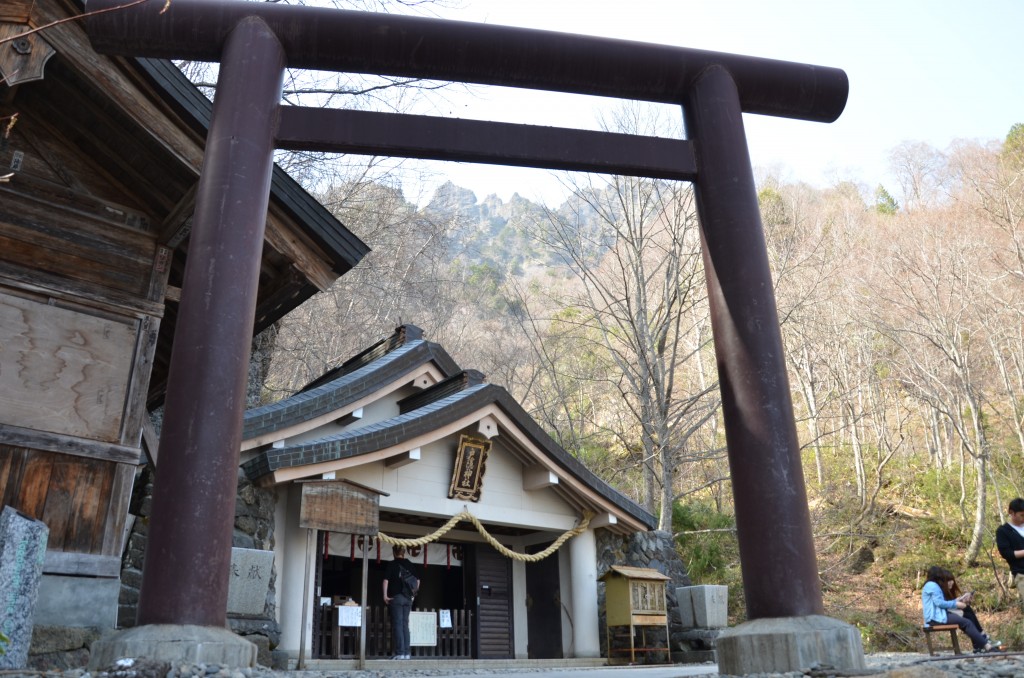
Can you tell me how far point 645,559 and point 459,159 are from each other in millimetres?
11126

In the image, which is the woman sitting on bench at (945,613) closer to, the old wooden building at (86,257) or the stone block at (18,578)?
the old wooden building at (86,257)

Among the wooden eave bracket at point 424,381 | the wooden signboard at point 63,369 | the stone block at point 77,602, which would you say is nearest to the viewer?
the stone block at point 77,602

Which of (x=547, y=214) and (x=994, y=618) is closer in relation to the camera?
(x=994, y=618)

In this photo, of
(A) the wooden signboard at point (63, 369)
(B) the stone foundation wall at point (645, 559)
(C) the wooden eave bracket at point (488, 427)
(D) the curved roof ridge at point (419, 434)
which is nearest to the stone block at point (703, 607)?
(B) the stone foundation wall at point (645, 559)

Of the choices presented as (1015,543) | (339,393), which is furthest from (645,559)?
(1015,543)

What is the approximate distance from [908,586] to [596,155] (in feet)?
57.3

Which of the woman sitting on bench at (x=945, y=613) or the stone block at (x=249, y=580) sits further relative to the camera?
the stone block at (x=249, y=580)

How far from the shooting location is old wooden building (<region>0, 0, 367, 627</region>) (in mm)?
5496

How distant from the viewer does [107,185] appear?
652 centimetres

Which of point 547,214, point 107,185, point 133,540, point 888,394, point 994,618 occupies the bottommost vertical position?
point 994,618

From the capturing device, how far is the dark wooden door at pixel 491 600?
13148mm

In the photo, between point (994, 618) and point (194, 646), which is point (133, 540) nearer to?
point (194, 646)

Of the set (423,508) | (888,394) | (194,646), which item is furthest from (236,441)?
(888,394)

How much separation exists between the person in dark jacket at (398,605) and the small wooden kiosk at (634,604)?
360 cm
